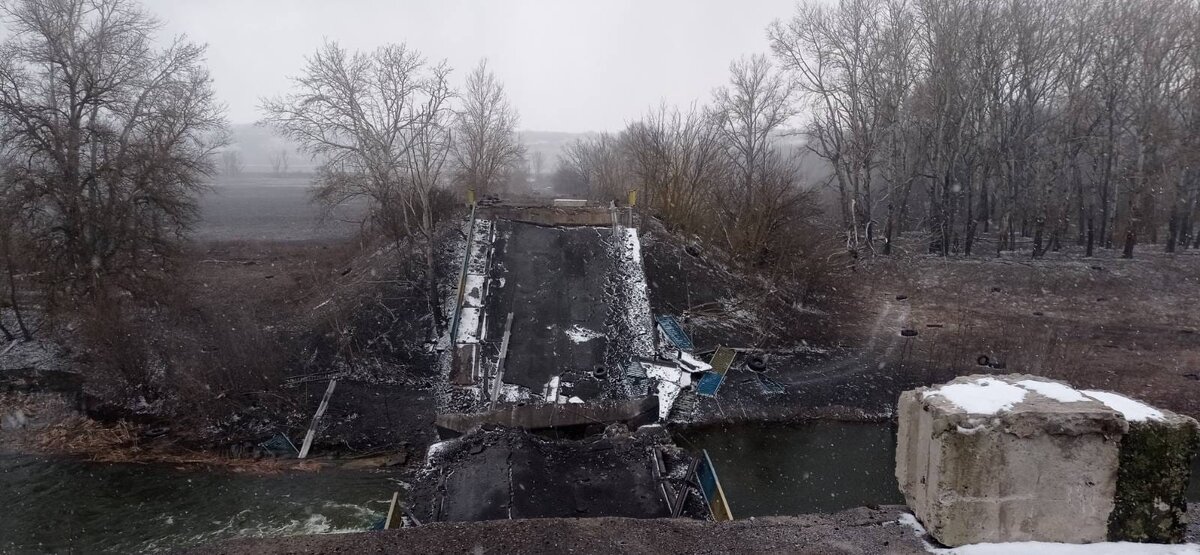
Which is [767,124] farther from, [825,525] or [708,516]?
[825,525]

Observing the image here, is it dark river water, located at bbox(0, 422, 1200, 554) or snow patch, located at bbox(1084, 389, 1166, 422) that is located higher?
snow patch, located at bbox(1084, 389, 1166, 422)

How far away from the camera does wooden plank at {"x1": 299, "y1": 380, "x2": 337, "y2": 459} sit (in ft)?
39.6

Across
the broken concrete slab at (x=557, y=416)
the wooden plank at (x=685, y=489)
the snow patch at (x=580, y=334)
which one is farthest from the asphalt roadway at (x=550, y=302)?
the wooden plank at (x=685, y=489)

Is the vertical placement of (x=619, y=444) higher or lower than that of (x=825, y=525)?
lower

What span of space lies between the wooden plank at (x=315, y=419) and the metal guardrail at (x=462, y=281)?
2.62 metres

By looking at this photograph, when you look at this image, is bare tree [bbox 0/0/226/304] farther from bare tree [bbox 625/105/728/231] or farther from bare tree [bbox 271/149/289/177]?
bare tree [bbox 271/149/289/177]

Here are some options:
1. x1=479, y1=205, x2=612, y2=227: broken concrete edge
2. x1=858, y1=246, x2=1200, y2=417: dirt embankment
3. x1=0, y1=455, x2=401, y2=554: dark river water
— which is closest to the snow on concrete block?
x1=0, y1=455, x2=401, y2=554: dark river water

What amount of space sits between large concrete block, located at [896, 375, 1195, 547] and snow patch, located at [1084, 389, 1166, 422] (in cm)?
2

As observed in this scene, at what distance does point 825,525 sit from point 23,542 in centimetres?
1073

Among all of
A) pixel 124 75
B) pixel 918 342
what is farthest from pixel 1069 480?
pixel 124 75

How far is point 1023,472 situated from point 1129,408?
67cm

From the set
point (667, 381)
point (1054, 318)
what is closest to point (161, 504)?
point (667, 381)

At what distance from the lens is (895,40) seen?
80.2 feet

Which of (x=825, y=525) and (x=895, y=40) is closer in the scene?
(x=825, y=525)
